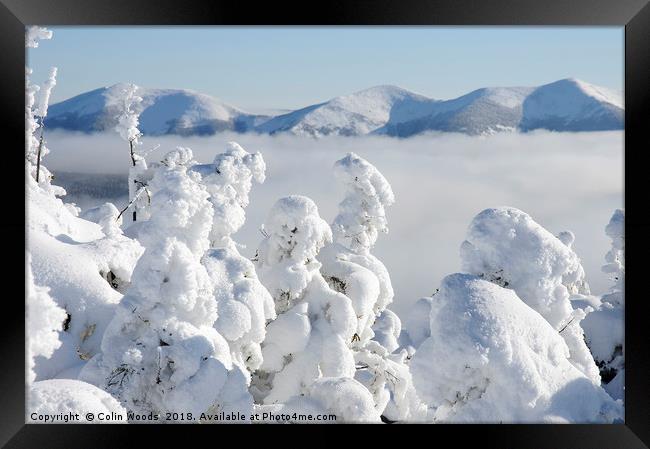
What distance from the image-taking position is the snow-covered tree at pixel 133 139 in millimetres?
11727

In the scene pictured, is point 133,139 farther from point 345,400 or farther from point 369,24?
point 369,24

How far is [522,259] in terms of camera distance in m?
6.26

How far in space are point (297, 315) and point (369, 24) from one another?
593 cm

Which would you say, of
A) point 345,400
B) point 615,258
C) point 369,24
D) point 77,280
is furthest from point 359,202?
point 369,24

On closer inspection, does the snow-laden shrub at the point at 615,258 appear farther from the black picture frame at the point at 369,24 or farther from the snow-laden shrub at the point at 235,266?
the black picture frame at the point at 369,24

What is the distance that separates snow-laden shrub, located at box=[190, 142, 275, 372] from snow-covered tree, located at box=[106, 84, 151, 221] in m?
1.86

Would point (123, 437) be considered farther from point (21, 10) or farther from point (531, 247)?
point (531, 247)

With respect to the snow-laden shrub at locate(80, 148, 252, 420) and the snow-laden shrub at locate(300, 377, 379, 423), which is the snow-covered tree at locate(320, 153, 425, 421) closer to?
the snow-laden shrub at locate(300, 377, 379, 423)

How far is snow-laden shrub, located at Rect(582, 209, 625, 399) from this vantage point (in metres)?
8.83

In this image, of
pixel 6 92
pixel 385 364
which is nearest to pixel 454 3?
pixel 6 92

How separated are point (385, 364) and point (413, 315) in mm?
2520

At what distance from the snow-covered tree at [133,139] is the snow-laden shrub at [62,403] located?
23.2ft

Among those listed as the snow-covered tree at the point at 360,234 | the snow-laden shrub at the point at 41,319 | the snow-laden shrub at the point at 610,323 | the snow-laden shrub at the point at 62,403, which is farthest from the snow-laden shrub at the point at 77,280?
the snow-laden shrub at the point at 610,323

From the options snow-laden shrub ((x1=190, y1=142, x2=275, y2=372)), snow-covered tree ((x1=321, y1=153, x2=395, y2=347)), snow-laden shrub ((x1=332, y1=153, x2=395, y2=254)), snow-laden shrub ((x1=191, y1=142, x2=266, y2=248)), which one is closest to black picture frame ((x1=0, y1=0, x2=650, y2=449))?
snow-laden shrub ((x1=190, y1=142, x2=275, y2=372))
